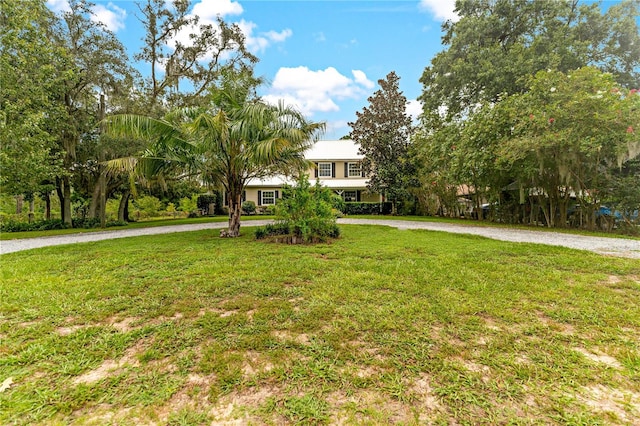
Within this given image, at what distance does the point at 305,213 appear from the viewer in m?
7.88

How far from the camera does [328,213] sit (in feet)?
26.1

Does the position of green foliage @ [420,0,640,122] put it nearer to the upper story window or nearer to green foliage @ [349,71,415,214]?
green foliage @ [349,71,415,214]

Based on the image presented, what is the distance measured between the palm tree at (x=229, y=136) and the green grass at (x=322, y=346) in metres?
4.25

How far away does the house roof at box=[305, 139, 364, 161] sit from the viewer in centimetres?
2567

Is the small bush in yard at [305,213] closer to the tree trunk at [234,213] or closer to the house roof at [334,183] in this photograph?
the tree trunk at [234,213]

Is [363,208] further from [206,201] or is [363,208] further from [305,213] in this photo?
[305,213]

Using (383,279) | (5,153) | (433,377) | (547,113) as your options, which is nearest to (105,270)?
(383,279)

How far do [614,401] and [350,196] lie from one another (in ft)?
77.1

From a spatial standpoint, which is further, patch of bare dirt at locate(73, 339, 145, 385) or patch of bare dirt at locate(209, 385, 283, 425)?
patch of bare dirt at locate(73, 339, 145, 385)

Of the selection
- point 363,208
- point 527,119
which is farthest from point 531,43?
point 363,208

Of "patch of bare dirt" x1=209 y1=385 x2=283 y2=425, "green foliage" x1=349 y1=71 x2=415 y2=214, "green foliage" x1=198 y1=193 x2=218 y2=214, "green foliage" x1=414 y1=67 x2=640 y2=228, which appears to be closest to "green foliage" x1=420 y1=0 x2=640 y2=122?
"green foliage" x1=414 y1=67 x2=640 y2=228

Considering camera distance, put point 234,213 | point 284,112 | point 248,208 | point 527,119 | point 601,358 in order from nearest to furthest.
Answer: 1. point 601,358
2. point 284,112
3. point 234,213
4. point 527,119
5. point 248,208

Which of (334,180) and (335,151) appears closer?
(334,180)

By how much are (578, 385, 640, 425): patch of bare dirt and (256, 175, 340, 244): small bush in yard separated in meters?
6.26
